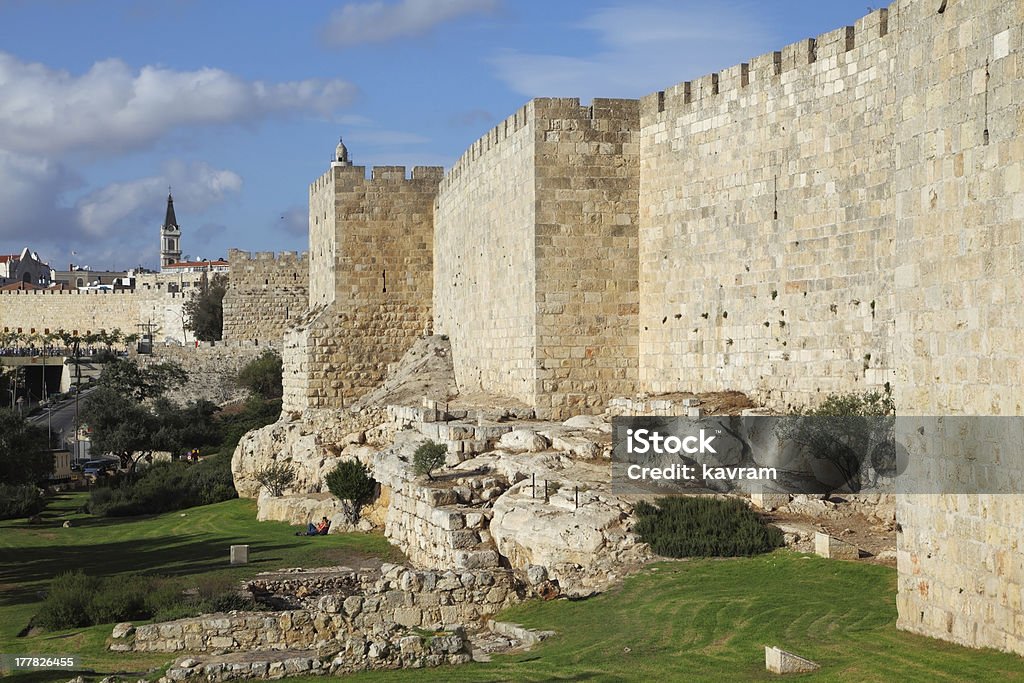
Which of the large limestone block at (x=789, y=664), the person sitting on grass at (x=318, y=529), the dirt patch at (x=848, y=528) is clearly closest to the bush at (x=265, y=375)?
the person sitting on grass at (x=318, y=529)

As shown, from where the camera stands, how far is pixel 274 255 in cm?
4188

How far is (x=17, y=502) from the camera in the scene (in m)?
24.7

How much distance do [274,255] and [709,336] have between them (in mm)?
26938

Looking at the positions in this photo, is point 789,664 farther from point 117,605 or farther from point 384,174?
point 384,174

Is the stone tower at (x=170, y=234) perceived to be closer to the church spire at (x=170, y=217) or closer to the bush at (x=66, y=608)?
the church spire at (x=170, y=217)

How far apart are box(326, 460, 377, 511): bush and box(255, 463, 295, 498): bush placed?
3.01 metres

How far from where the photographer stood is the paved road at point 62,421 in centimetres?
4294

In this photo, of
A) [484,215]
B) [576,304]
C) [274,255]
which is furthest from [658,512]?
[274,255]

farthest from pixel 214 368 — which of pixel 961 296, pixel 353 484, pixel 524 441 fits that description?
pixel 961 296

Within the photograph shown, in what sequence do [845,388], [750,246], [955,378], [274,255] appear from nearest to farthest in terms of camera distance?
[955,378]
[845,388]
[750,246]
[274,255]

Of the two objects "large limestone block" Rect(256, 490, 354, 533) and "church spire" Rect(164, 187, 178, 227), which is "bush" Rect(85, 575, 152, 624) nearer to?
"large limestone block" Rect(256, 490, 354, 533)

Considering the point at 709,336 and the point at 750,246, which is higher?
the point at 750,246

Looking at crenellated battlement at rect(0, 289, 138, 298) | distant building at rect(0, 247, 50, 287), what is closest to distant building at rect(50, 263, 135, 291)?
distant building at rect(0, 247, 50, 287)

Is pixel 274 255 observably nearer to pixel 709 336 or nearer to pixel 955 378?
pixel 709 336
